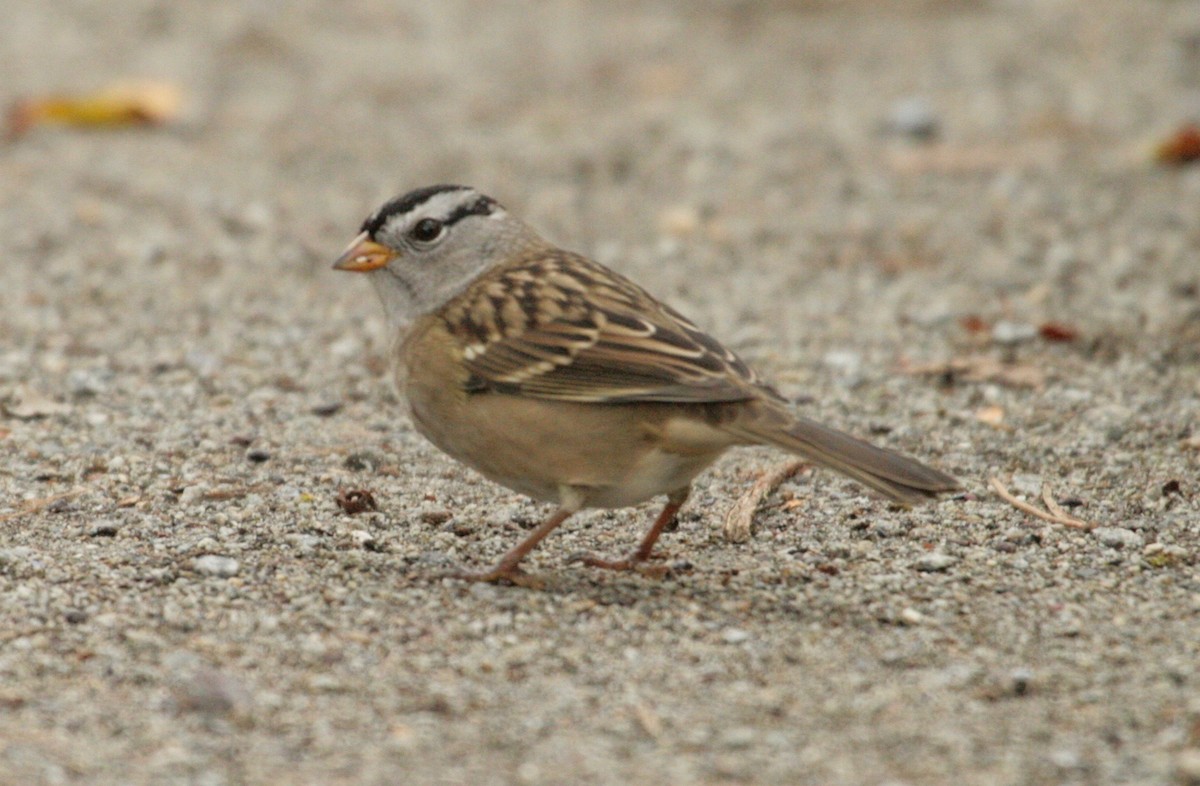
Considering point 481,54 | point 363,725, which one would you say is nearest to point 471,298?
point 363,725

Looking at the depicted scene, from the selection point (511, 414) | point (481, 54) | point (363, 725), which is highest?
point (481, 54)

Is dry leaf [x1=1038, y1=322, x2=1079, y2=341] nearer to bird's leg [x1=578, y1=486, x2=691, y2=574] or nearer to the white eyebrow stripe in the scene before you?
bird's leg [x1=578, y1=486, x2=691, y2=574]

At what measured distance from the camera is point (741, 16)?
12039mm

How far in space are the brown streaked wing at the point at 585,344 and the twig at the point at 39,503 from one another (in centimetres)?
130

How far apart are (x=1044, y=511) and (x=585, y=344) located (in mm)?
1542

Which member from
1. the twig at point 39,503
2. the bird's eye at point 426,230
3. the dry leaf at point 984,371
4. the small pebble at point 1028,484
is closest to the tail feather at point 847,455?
the small pebble at point 1028,484

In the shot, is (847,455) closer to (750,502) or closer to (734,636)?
(734,636)

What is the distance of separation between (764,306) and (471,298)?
8.68ft

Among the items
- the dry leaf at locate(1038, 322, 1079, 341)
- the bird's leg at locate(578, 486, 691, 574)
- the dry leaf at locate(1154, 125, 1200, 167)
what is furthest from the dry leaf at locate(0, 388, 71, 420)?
the dry leaf at locate(1154, 125, 1200, 167)

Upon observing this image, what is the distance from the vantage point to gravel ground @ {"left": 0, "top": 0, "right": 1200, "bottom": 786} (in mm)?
3924

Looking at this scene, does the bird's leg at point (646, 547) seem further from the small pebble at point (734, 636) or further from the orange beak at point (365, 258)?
the orange beak at point (365, 258)

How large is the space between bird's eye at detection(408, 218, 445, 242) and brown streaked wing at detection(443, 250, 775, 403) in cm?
30

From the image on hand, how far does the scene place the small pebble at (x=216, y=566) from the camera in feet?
15.6

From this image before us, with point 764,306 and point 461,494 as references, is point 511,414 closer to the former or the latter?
point 461,494
